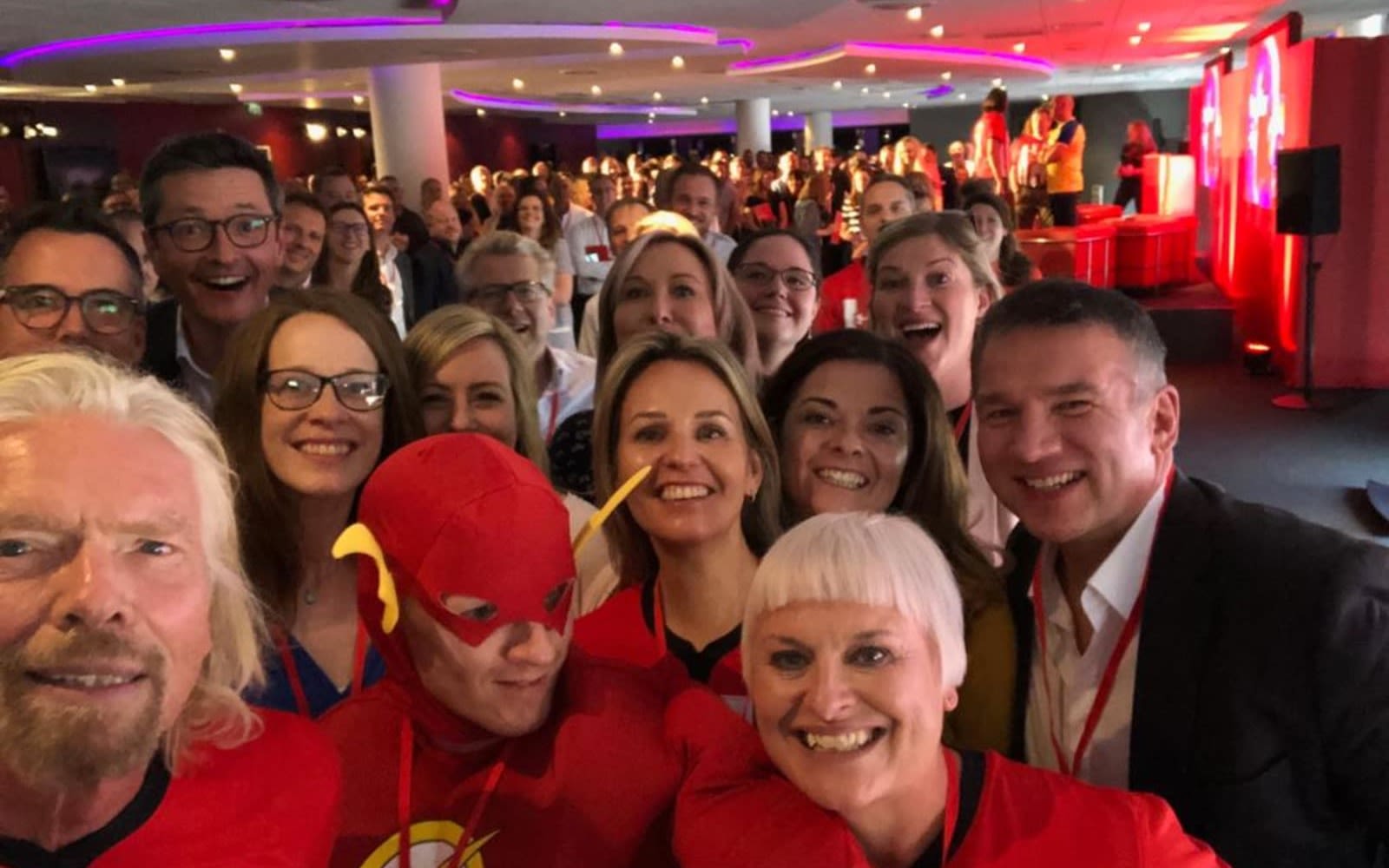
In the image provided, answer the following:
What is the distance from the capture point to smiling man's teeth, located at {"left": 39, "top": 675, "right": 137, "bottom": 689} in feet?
3.89

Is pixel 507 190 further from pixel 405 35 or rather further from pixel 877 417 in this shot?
pixel 877 417

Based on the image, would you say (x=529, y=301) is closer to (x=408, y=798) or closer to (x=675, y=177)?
(x=408, y=798)

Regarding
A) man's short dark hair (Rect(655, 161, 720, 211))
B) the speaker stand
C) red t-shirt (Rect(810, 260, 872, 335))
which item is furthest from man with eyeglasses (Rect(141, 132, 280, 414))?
the speaker stand

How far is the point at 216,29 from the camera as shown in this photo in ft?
32.7

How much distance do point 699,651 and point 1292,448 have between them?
264 inches

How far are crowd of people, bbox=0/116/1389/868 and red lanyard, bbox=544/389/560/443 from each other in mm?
644

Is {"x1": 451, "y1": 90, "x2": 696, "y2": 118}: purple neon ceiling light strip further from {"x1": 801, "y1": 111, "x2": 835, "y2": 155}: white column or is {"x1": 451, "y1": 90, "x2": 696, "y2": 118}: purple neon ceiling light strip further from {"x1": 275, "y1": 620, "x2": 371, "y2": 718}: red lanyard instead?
{"x1": 275, "y1": 620, "x2": 371, "y2": 718}: red lanyard

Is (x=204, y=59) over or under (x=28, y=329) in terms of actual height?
over

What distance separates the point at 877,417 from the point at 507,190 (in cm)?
878

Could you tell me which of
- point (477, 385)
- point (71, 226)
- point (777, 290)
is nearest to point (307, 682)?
point (477, 385)

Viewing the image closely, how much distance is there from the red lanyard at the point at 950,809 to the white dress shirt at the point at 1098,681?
1.25 ft

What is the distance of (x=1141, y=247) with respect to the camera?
478 inches

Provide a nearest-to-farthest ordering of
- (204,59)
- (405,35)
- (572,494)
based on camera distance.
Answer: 1. (572,494)
2. (405,35)
3. (204,59)

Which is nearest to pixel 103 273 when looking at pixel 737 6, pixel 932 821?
pixel 932 821
